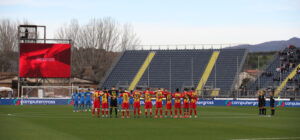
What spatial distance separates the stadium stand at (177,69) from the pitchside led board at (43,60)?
14320 mm

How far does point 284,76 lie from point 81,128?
44.5 metres

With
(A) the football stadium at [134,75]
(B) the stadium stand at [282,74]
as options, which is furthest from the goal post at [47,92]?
(B) the stadium stand at [282,74]

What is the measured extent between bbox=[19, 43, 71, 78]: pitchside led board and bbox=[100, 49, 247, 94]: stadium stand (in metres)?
14.3

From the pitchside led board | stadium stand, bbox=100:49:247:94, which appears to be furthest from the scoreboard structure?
stadium stand, bbox=100:49:247:94

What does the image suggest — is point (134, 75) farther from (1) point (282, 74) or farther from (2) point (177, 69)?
(1) point (282, 74)

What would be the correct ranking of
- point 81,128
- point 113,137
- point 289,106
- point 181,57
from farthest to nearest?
point 181,57 < point 289,106 < point 81,128 < point 113,137

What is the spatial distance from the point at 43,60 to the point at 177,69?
74.6ft

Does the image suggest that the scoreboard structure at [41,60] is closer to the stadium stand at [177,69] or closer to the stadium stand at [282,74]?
the stadium stand at [177,69]

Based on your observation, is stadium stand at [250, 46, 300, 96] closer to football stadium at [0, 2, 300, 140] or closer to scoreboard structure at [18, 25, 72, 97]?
football stadium at [0, 2, 300, 140]

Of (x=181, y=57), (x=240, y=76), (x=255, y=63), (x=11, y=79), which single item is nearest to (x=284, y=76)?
(x=240, y=76)

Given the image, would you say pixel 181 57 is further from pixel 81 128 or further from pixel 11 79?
pixel 81 128

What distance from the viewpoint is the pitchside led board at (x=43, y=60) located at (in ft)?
193

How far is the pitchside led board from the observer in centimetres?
5869

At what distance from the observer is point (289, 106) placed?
51.2 metres
